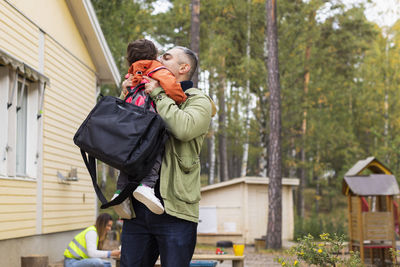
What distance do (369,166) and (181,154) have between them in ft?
34.9

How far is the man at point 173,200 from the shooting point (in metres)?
2.60

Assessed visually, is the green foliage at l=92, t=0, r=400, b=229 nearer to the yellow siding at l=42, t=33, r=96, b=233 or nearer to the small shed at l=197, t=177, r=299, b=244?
the small shed at l=197, t=177, r=299, b=244

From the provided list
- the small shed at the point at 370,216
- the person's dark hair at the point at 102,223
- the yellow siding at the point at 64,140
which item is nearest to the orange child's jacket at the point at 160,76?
the person's dark hair at the point at 102,223

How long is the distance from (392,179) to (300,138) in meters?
18.3

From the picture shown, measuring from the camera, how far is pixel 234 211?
68.1 feet

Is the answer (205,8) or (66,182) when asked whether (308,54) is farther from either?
(66,182)

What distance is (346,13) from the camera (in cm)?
2888

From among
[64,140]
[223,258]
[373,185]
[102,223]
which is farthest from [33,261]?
[373,185]

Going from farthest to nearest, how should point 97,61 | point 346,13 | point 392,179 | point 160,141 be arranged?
point 346,13
point 97,61
point 392,179
point 160,141

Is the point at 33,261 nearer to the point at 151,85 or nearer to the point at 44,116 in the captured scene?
the point at 44,116

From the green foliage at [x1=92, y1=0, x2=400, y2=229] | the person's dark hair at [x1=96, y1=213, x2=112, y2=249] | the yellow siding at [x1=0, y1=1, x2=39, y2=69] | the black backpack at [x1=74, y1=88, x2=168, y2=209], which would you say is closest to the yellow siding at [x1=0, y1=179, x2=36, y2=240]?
the person's dark hair at [x1=96, y1=213, x2=112, y2=249]

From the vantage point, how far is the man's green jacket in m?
2.61

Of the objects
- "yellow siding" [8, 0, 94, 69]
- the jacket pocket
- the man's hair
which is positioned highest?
"yellow siding" [8, 0, 94, 69]

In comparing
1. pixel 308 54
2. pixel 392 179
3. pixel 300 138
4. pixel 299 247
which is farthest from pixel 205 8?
pixel 299 247
